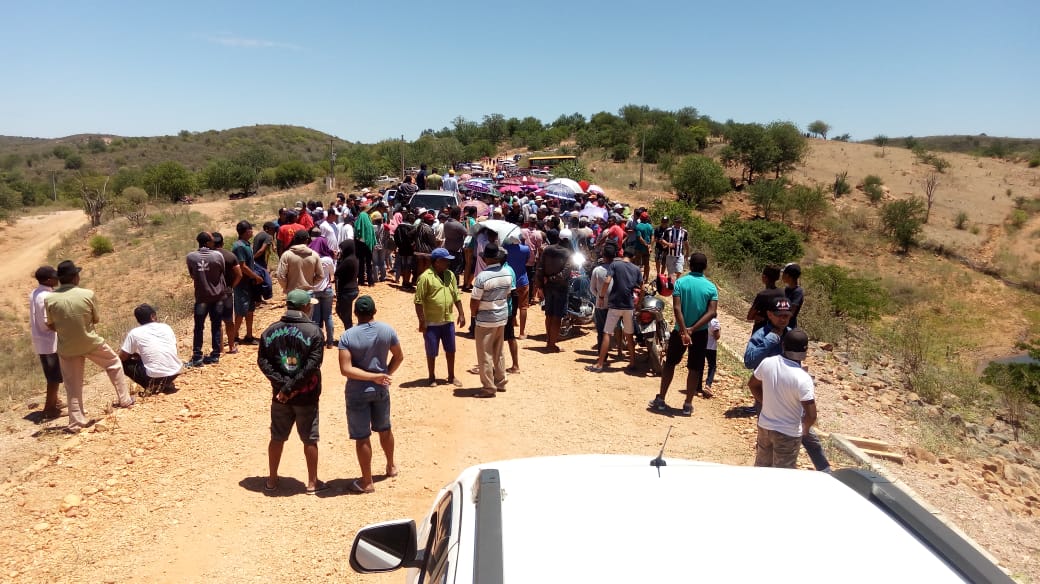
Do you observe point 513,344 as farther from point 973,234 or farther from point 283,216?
point 973,234

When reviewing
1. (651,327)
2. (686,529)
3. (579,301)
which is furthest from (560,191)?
(686,529)

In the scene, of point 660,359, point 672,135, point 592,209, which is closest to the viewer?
point 660,359

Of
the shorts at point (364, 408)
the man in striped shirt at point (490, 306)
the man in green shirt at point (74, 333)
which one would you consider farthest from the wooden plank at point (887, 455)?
the man in green shirt at point (74, 333)

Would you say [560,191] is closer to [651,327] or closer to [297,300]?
[651,327]

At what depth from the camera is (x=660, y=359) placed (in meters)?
9.26

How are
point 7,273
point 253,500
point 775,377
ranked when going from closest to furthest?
point 775,377 < point 253,500 < point 7,273

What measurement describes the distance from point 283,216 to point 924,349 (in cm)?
1302

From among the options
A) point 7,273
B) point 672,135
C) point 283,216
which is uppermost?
point 672,135

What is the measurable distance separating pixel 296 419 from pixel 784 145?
52508mm

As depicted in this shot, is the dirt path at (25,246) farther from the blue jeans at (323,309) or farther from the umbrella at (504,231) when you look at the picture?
the umbrella at (504,231)

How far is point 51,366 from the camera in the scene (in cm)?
757

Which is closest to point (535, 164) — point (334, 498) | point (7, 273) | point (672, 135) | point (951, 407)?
point (672, 135)

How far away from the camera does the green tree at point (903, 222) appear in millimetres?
39281

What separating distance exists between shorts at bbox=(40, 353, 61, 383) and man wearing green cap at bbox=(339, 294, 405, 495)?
4.33 meters
